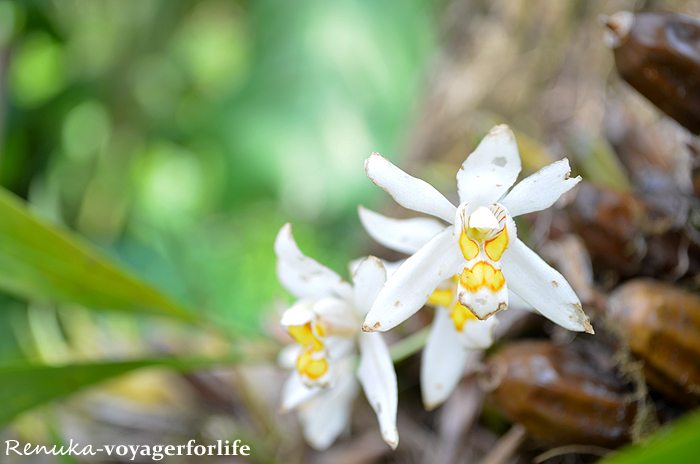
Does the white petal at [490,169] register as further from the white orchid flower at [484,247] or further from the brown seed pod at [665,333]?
the brown seed pod at [665,333]

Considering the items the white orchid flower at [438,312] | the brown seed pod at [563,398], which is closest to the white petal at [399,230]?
the white orchid flower at [438,312]

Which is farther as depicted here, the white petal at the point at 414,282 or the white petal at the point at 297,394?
the white petal at the point at 297,394

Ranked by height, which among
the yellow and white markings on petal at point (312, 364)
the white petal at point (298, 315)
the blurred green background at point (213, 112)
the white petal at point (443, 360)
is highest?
the white petal at point (298, 315)

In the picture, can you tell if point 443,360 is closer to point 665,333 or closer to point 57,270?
point 665,333

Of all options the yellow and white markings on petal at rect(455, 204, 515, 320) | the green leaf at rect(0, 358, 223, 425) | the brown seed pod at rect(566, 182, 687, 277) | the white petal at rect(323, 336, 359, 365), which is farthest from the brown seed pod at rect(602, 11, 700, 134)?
the green leaf at rect(0, 358, 223, 425)

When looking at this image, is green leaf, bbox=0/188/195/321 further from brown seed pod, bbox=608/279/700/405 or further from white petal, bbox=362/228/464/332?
brown seed pod, bbox=608/279/700/405

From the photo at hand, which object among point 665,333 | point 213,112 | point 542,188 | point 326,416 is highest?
point 542,188

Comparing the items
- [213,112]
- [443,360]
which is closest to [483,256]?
[443,360]
